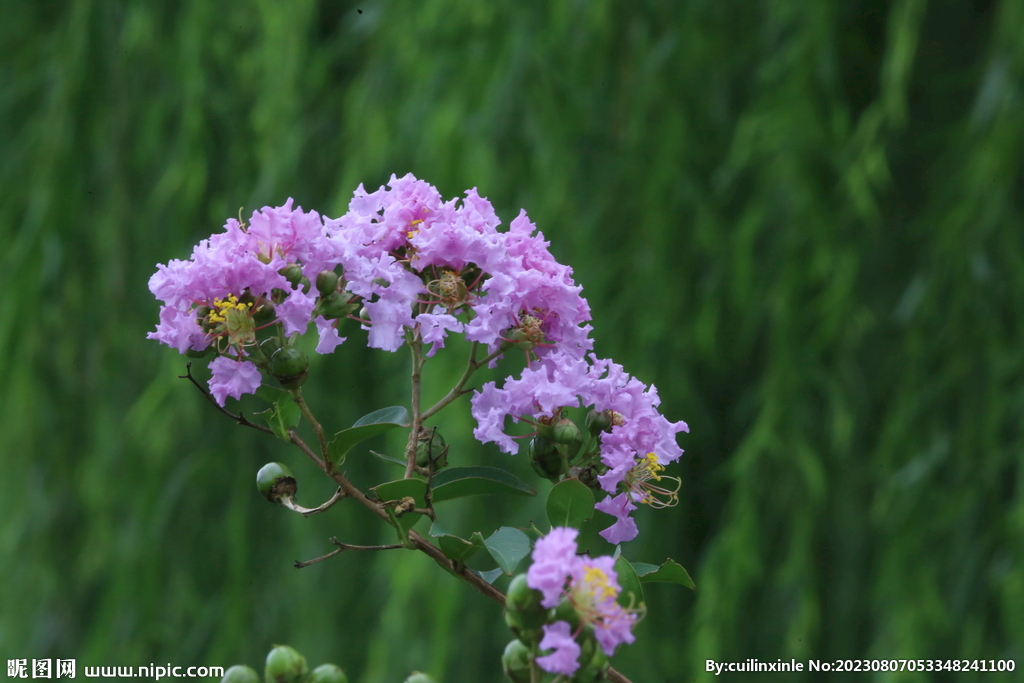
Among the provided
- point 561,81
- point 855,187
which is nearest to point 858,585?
point 855,187

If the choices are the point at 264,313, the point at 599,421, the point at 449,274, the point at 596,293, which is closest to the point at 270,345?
the point at 264,313

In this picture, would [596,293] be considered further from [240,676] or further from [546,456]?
[240,676]

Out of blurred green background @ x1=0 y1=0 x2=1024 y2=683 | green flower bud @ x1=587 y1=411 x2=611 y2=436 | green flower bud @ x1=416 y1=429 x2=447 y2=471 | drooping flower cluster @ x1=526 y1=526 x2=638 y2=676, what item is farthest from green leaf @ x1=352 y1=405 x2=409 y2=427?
blurred green background @ x1=0 y1=0 x2=1024 y2=683

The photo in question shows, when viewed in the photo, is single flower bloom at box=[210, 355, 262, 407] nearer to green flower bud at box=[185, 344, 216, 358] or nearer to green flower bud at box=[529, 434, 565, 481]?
green flower bud at box=[185, 344, 216, 358]

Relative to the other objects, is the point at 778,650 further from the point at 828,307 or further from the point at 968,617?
the point at 828,307

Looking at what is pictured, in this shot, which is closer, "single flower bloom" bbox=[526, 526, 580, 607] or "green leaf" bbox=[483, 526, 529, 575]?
"single flower bloom" bbox=[526, 526, 580, 607]

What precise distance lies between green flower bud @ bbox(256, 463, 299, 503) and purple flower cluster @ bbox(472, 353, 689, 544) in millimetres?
135

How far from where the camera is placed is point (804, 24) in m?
1.95

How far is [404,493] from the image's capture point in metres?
0.72

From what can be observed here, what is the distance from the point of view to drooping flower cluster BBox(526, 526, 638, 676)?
23.1 inches

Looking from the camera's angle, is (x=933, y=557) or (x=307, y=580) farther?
(x=307, y=580)

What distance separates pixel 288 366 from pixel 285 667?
0.19m

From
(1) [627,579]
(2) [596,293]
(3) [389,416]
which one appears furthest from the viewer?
(2) [596,293]

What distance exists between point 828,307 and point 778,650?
59 centimetres
